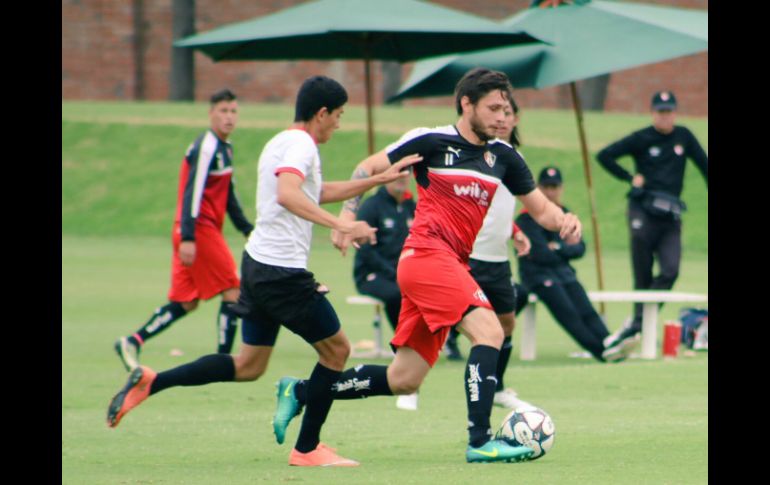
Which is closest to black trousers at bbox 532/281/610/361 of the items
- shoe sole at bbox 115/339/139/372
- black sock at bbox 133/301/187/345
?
black sock at bbox 133/301/187/345

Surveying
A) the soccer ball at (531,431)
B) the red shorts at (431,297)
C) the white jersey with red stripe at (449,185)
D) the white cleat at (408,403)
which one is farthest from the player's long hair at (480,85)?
the white cleat at (408,403)

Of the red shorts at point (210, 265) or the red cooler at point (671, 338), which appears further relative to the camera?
the red cooler at point (671, 338)

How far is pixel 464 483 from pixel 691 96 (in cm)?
3428

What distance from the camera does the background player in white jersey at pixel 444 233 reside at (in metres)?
7.86

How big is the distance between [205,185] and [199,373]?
4048 millimetres

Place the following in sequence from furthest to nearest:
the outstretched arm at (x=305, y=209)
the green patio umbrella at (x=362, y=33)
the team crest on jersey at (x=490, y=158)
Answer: the green patio umbrella at (x=362, y=33) → the team crest on jersey at (x=490, y=158) → the outstretched arm at (x=305, y=209)

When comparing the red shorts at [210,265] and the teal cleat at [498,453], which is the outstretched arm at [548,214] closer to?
the teal cleat at [498,453]

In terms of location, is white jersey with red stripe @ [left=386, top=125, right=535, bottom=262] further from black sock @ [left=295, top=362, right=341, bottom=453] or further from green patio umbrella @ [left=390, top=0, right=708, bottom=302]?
green patio umbrella @ [left=390, top=0, right=708, bottom=302]

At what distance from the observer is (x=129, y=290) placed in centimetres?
1961

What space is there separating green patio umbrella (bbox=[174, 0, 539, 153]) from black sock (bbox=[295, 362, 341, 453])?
567 centimetres

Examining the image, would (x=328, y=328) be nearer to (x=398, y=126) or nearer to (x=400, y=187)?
(x=400, y=187)

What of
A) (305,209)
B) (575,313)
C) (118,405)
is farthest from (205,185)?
(305,209)

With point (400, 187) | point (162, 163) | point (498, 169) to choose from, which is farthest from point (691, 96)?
point (498, 169)

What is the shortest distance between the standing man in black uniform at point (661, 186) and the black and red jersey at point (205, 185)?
12.8 feet
